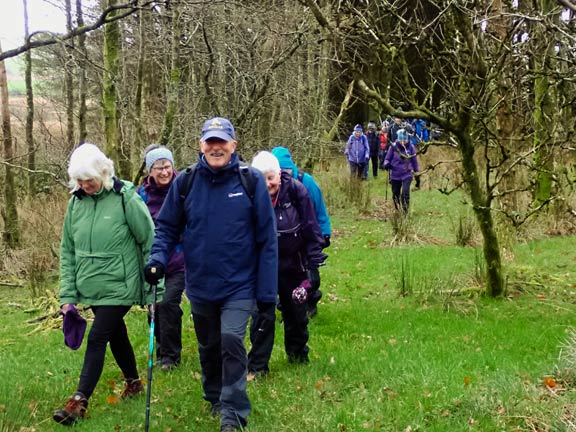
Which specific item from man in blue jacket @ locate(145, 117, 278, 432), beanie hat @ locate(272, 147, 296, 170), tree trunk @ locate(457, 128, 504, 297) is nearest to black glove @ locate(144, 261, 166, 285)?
man in blue jacket @ locate(145, 117, 278, 432)

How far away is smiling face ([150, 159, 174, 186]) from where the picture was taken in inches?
231

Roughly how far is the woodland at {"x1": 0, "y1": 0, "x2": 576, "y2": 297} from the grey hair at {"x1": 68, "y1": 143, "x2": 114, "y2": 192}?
0.86 metres

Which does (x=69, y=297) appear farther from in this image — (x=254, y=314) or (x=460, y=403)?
(x=460, y=403)

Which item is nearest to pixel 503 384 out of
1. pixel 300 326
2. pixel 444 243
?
pixel 300 326

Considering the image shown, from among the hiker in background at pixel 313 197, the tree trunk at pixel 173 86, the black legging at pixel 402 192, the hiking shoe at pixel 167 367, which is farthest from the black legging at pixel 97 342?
the black legging at pixel 402 192

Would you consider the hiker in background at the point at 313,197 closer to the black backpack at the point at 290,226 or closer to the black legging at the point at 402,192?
the black backpack at the point at 290,226

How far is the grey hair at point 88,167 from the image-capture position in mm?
4676

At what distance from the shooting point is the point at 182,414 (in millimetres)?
4934

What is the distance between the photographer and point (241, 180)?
172 inches

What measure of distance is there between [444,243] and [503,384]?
7540 millimetres

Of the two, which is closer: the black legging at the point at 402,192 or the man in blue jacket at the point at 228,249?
the man in blue jacket at the point at 228,249

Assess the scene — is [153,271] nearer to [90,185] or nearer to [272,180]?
[90,185]

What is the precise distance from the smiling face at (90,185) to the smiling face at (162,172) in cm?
109

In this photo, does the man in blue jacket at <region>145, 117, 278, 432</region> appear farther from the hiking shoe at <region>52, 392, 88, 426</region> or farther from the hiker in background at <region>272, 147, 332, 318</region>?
the hiker in background at <region>272, 147, 332, 318</region>
